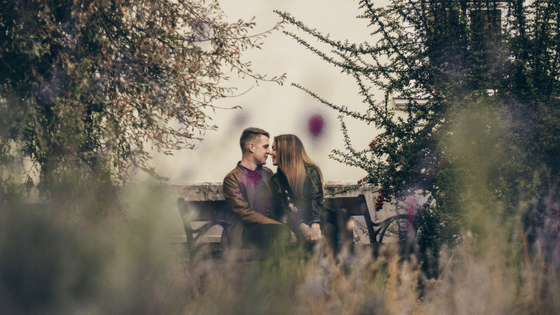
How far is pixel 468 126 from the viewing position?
205cm

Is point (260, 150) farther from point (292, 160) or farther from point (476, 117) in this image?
point (476, 117)

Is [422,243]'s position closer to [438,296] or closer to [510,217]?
[510,217]

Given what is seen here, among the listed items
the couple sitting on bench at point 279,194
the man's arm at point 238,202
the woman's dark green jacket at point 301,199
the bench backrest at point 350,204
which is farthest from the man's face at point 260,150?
the bench backrest at point 350,204

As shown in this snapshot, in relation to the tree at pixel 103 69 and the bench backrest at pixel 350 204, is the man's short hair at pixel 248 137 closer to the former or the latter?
the tree at pixel 103 69

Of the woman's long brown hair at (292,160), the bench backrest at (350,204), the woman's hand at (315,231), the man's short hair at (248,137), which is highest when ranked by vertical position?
the man's short hair at (248,137)

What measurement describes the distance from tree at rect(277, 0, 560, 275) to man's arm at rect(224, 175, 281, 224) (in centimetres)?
130

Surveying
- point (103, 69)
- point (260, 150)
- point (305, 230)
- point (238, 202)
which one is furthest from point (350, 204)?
point (103, 69)

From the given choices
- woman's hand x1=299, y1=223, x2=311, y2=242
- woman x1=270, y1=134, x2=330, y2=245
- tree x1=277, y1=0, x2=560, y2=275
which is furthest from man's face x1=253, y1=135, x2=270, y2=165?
tree x1=277, y1=0, x2=560, y2=275

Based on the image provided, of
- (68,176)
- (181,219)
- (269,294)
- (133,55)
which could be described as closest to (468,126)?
(269,294)

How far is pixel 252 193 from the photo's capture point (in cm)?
350

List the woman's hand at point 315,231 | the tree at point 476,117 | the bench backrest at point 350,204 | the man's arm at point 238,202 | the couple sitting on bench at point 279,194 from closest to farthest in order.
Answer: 1. the tree at point 476,117
2. the woman's hand at point 315,231
3. the couple sitting on bench at point 279,194
4. the man's arm at point 238,202
5. the bench backrest at point 350,204

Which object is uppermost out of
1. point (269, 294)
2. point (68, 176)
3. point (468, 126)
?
point (468, 126)

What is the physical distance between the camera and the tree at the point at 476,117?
1.99 metres

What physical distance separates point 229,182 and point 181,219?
2.53 metres
